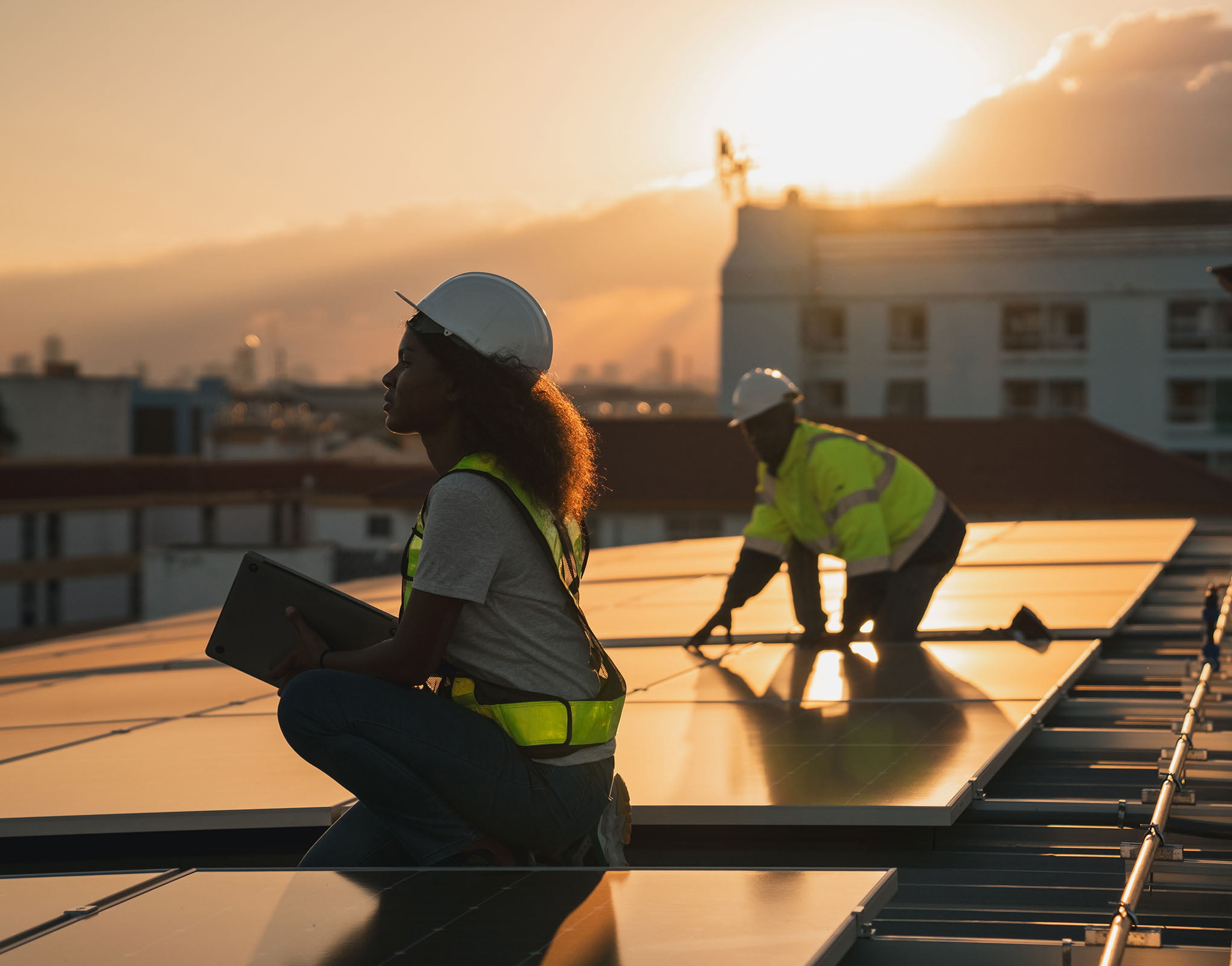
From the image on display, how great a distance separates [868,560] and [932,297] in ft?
135

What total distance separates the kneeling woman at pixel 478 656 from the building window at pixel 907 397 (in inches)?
1759

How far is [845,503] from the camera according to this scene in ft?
22.3

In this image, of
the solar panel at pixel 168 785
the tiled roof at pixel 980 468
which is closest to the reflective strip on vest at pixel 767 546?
the solar panel at pixel 168 785

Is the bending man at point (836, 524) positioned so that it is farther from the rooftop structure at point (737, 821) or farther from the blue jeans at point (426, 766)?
the blue jeans at point (426, 766)

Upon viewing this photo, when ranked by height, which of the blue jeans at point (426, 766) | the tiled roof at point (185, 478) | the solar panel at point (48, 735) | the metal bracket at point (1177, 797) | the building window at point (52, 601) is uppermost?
the blue jeans at point (426, 766)

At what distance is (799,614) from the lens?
7.36 meters

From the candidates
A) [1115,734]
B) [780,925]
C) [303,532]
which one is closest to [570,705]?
[780,925]

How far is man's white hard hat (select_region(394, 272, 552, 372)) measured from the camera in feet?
10.6

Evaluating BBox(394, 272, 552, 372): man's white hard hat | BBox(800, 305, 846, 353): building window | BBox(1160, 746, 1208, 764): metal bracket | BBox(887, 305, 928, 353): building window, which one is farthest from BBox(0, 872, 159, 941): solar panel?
BBox(800, 305, 846, 353): building window

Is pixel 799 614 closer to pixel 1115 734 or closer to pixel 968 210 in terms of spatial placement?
pixel 1115 734

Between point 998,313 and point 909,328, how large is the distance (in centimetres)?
280

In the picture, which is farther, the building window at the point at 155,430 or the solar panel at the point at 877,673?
the building window at the point at 155,430

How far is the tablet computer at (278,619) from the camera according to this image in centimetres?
334

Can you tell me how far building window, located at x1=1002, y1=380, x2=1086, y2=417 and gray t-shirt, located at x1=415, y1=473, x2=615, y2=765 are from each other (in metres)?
44.6
